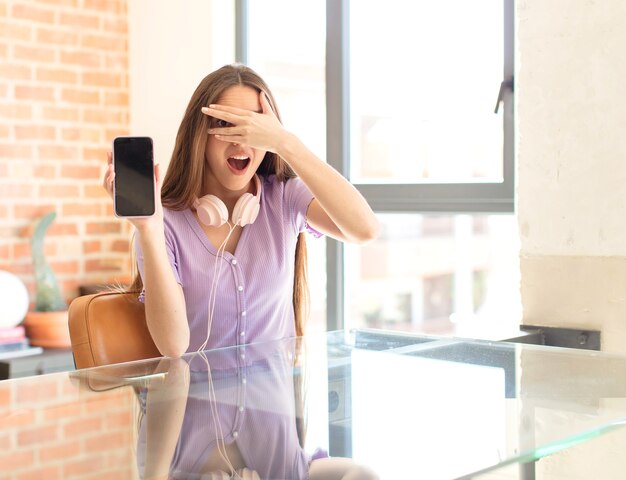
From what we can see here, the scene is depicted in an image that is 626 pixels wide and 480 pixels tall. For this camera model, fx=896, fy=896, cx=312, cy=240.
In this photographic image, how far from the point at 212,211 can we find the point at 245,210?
0.27 ft

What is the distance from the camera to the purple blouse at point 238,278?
80.4 inches

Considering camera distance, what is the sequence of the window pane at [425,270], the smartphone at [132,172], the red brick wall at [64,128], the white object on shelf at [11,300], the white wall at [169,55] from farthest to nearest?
1. the window pane at [425,270]
2. the white wall at [169,55]
3. the red brick wall at [64,128]
4. the white object on shelf at [11,300]
5. the smartphone at [132,172]

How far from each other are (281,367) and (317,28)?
2.29 metres

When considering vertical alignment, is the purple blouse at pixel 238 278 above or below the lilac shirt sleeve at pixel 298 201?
below

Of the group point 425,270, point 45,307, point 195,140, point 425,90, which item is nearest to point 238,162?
point 195,140

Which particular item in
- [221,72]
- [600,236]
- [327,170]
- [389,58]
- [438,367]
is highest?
[389,58]

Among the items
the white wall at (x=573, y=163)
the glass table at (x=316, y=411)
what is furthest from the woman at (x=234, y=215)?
the white wall at (x=573, y=163)

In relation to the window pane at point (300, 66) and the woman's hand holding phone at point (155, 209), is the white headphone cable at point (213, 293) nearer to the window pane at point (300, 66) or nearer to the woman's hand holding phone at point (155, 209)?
the woman's hand holding phone at point (155, 209)

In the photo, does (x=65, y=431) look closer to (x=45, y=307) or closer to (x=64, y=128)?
(x=45, y=307)

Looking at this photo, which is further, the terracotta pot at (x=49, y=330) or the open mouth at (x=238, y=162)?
the terracotta pot at (x=49, y=330)

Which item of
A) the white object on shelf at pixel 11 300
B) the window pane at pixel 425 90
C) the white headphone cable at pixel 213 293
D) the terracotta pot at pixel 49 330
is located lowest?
the terracotta pot at pixel 49 330

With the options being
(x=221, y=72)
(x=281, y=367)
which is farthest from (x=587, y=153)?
(x=281, y=367)

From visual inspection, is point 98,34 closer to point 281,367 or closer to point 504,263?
point 504,263

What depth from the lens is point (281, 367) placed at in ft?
4.91
